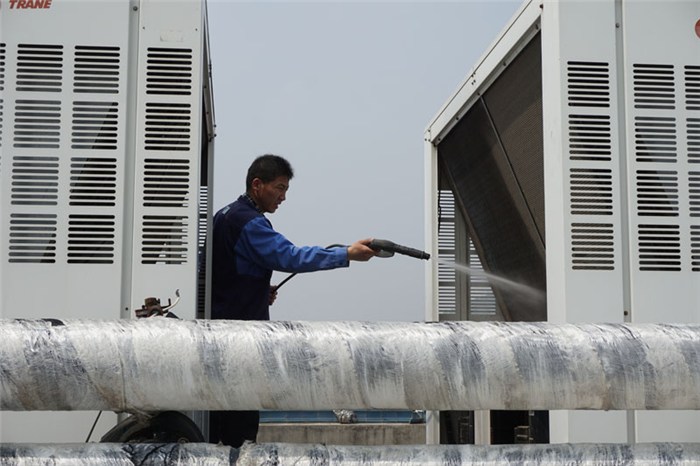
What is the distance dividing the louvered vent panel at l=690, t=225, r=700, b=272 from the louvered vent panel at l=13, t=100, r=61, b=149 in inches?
75.7

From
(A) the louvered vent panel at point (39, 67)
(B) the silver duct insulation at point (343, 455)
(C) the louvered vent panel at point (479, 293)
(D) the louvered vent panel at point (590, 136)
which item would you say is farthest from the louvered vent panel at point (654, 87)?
(C) the louvered vent panel at point (479, 293)

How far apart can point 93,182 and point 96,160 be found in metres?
0.07

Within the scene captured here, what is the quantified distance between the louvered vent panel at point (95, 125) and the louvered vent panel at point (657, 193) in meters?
1.59

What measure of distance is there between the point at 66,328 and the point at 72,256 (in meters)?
0.74

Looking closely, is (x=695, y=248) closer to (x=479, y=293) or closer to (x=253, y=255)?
(x=253, y=255)

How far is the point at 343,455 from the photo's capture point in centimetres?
173

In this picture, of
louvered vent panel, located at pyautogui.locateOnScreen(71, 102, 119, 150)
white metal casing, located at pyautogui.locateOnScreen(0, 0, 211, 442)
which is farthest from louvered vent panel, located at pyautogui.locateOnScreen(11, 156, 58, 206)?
louvered vent panel, located at pyautogui.locateOnScreen(71, 102, 119, 150)

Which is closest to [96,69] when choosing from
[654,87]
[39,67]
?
[39,67]

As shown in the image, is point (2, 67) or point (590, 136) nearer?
point (2, 67)

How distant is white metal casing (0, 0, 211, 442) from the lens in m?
2.38

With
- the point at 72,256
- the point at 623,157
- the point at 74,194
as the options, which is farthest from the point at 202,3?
the point at 623,157

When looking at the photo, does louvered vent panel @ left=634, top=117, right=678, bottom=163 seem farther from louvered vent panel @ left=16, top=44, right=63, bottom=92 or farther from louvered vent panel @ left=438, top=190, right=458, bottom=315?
louvered vent panel @ left=438, top=190, right=458, bottom=315

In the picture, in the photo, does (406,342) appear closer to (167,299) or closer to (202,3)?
(167,299)

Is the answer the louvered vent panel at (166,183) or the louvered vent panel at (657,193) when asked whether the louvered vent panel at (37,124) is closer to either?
the louvered vent panel at (166,183)
